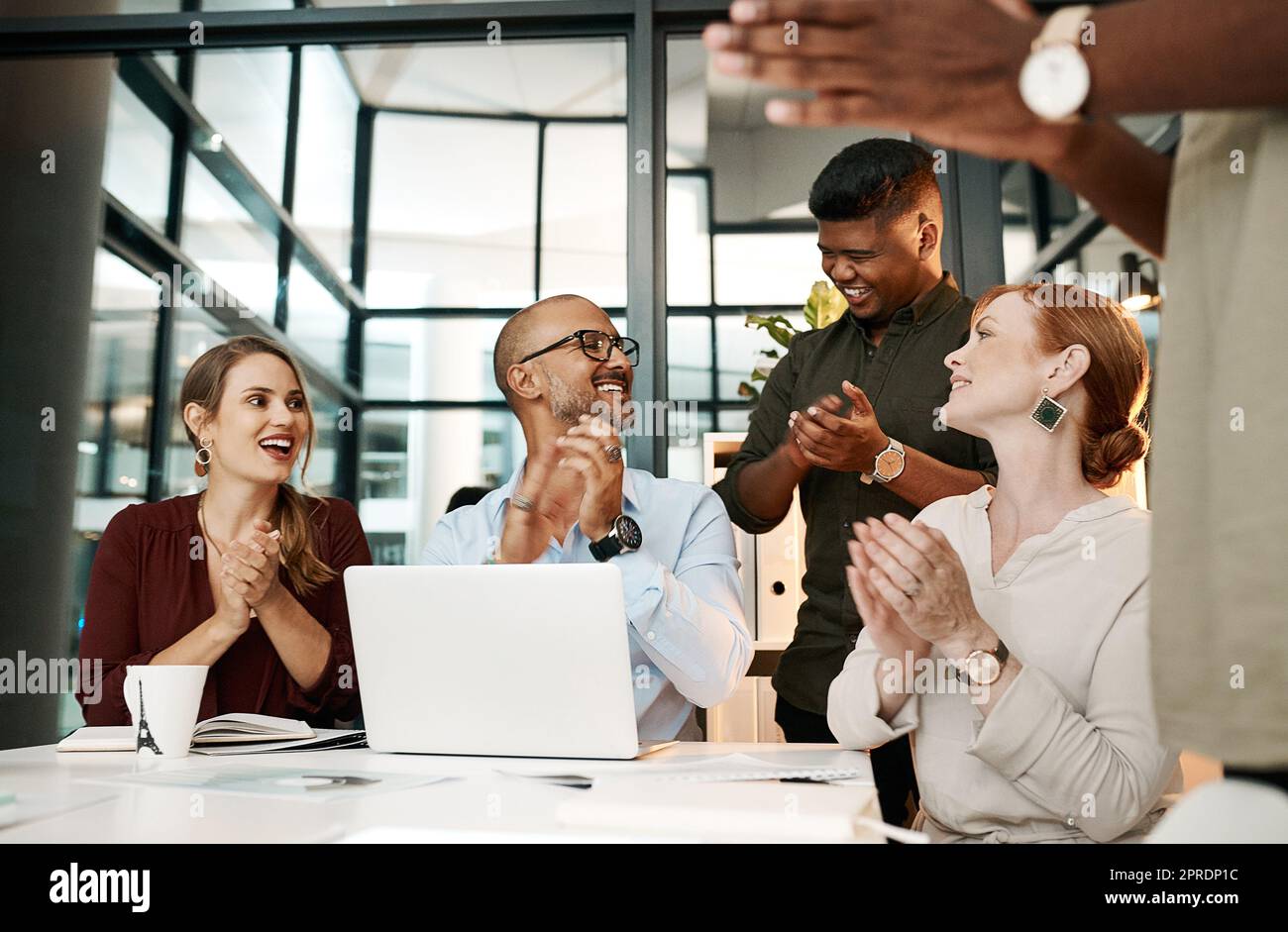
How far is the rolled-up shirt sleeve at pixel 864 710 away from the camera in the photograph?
1.53 metres

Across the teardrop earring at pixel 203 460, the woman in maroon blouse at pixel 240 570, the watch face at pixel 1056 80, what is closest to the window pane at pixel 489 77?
the woman in maroon blouse at pixel 240 570

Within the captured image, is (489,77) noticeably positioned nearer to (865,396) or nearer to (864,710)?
(865,396)

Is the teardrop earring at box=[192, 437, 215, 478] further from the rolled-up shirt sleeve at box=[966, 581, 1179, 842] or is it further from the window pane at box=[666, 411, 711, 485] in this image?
the rolled-up shirt sleeve at box=[966, 581, 1179, 842]

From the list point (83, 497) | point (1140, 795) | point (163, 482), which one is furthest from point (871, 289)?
point (83, 497)

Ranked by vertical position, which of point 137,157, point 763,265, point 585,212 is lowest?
point 763,265

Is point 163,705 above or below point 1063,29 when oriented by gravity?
below

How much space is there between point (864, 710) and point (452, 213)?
78.3 inches

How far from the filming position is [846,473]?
7.56ft

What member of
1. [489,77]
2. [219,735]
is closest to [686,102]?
[489,77]

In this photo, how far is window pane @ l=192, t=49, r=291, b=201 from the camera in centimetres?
304

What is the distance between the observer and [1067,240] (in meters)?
3.08

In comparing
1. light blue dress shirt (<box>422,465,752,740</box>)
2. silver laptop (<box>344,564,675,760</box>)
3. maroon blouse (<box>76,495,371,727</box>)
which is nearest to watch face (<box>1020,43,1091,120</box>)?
silver laptop (<box>344,564,675,760</box>)

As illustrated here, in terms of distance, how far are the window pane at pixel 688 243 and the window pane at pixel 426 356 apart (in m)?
0.50

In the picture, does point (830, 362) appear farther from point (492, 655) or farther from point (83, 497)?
point (83, 497)
